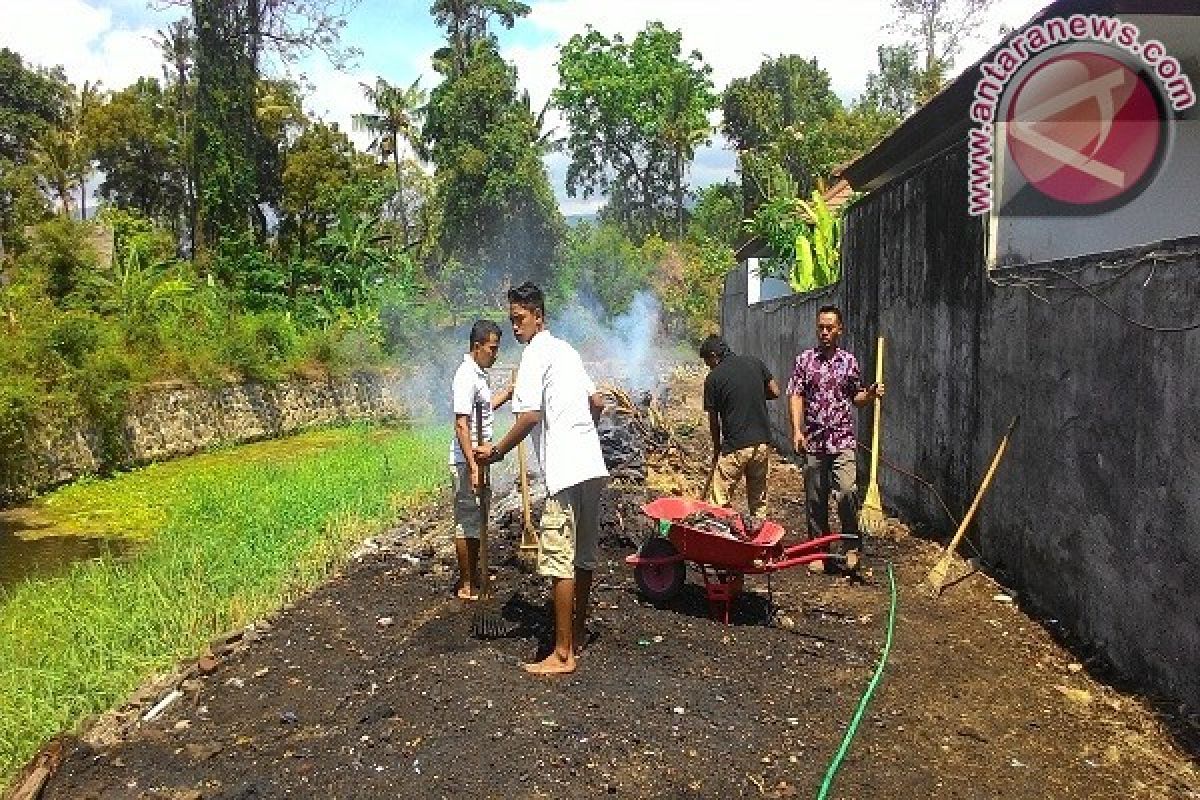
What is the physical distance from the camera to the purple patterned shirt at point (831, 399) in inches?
276

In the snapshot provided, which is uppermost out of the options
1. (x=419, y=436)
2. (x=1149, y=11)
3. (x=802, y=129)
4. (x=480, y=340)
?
(x=802, y=129)

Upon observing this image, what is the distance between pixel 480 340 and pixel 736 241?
125 ft

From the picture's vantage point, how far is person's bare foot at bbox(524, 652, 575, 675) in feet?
16.4

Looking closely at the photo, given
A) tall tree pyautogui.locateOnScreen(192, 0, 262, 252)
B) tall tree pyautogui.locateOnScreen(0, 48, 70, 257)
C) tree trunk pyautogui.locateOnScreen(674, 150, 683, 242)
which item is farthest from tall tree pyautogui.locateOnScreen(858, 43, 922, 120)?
tall tree pyautogui.locateOnScreen(0, 48, 70, 257)

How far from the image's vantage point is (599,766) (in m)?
4.06

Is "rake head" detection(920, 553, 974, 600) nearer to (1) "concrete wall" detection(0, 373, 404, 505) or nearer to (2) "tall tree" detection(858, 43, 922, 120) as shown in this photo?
(1) "concrete wall" detection(0, 373, 404, 505)

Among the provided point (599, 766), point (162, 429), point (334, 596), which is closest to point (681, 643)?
point (599, 766)

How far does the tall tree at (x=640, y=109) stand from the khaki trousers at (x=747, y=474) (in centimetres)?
4121

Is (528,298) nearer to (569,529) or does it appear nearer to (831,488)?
(569,529)

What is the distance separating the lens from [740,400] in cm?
726

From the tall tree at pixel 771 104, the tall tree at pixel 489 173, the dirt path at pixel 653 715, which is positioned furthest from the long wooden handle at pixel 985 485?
the tall tree at pixel 771 104

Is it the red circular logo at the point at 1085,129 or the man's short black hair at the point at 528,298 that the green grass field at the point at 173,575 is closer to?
the man's short black hair at the point at 528,298

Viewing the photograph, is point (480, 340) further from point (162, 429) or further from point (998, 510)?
point (162, 429)

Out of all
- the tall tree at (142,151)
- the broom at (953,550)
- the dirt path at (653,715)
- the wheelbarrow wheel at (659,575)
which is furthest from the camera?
the tall tree at (142,151)
